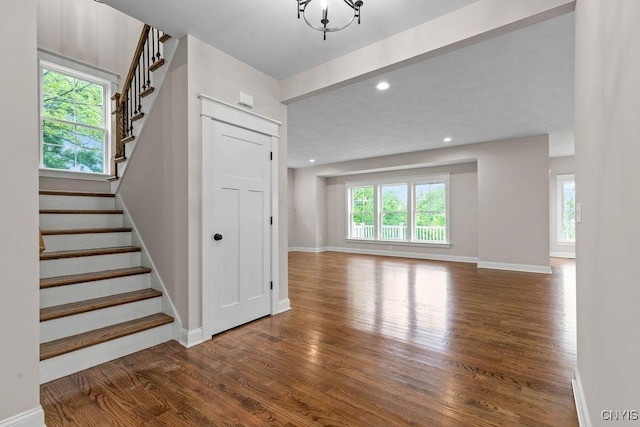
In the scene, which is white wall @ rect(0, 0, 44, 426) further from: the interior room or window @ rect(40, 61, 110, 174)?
window @ rect(40, 61, 110, 174)

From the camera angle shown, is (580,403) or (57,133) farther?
(57,133)

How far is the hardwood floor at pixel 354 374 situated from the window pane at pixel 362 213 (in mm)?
5373

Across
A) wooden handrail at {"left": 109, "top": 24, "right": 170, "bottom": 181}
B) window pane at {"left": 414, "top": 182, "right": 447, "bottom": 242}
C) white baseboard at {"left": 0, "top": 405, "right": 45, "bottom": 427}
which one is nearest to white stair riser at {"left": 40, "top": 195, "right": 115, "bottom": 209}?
wooden handrail at {"left": 109, "top": 24, "right": 170, "bottom": 181}

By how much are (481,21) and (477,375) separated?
2.56 metres

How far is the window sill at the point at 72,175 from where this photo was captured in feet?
13.5

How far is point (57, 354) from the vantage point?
6.71 feet

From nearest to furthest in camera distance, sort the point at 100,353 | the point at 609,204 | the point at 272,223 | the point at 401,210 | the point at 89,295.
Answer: the point at 609,204, the point at 100,353, the point at 89,295, the point at 272,223, the point at 401,210

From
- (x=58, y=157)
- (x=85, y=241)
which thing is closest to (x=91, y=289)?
(x=85, y=241)

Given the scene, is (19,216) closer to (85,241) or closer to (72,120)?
(85,241)

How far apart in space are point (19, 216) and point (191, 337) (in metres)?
1.55

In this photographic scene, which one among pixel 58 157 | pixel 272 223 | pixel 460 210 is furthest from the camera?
pixel 460 210

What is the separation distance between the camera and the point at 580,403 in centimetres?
165

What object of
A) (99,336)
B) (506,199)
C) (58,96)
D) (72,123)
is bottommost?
(99,336)

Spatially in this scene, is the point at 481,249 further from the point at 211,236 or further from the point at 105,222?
the point at 105,222
